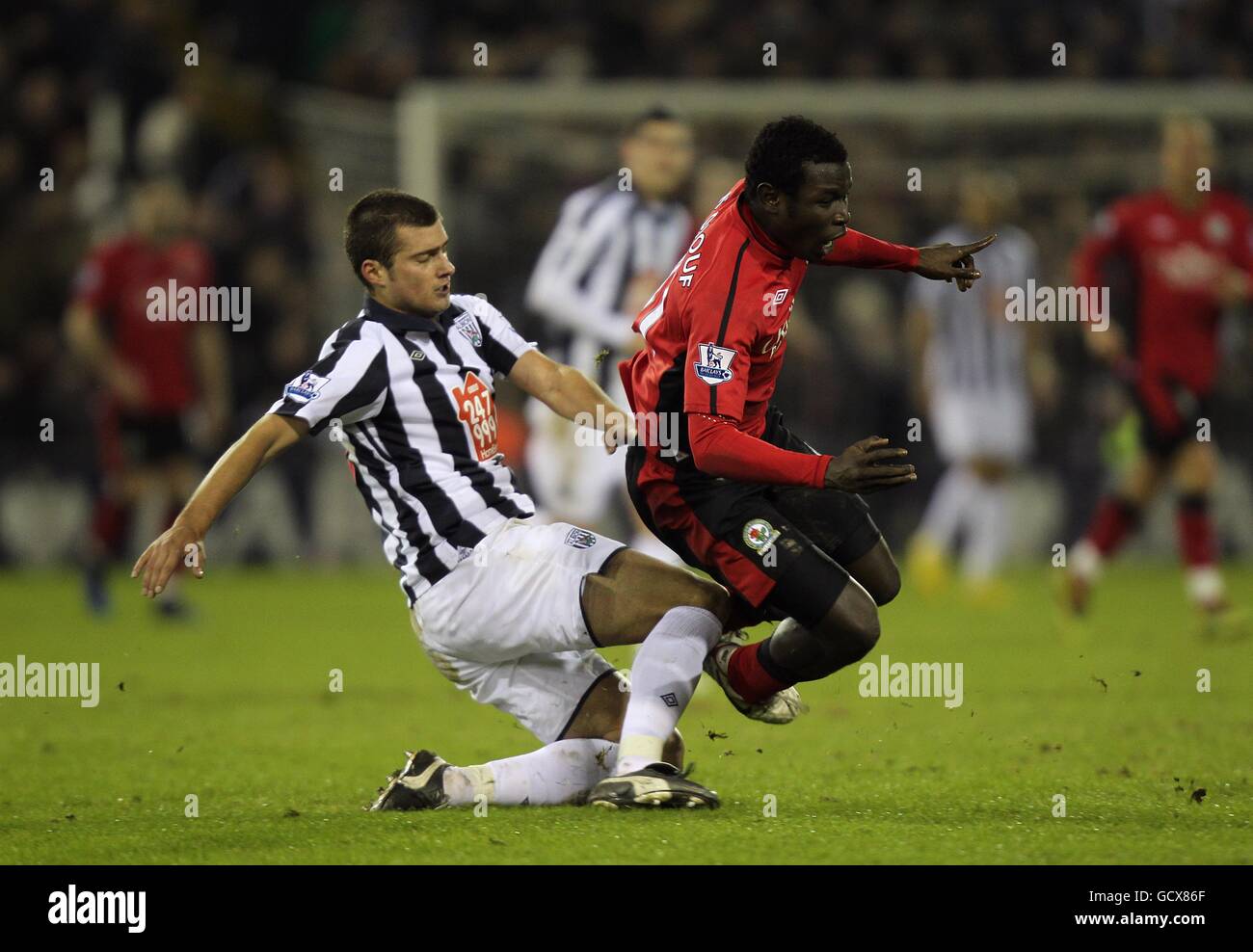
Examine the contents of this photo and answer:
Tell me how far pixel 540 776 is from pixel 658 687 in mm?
469

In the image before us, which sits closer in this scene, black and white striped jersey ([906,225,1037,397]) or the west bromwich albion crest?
the west bromwich albion crest

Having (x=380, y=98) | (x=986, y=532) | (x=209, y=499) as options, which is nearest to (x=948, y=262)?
(x=209, y=499)

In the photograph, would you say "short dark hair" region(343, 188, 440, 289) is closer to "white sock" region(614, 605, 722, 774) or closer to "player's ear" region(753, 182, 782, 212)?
"player's ear" region(753, 182, 782, 212)

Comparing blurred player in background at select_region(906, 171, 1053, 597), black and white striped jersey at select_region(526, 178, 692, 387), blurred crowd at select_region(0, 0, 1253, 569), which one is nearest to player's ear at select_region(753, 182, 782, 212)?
black and white striped jersey at select_region(526, 178, 692, 387)

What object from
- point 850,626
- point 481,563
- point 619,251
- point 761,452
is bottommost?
point 850,626

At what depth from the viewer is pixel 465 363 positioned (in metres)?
5.25

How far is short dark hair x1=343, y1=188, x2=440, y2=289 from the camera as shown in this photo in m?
5.16

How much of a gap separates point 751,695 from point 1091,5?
14.2 meters

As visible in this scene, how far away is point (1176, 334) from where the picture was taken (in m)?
9.84

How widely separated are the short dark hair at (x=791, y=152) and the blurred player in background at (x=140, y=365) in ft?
23.3

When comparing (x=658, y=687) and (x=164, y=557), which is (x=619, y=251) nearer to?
(x=658, y=687)

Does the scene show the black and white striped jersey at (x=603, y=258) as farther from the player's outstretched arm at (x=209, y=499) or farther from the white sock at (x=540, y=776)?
the player's outstretched arm at (x=209, y=499)

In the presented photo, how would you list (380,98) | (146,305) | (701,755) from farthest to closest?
(380,98) < (146,305) < (701,755)

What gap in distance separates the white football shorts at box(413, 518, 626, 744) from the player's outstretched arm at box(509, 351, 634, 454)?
1.09 feet
